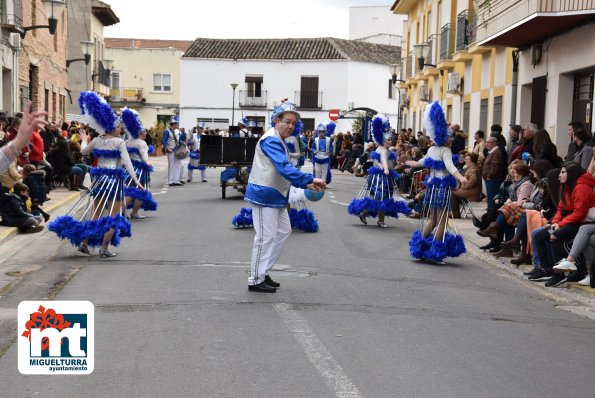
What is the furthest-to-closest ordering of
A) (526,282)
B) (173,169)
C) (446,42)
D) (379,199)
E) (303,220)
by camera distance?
(446,42), (173,169), (379,199), (303,220), (526,282)

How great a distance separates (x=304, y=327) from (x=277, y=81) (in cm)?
6361

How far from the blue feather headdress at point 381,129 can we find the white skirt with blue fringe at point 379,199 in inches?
23.0

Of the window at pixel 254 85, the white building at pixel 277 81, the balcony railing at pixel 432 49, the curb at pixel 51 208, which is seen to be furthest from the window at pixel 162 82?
the curb at pixel 51 208

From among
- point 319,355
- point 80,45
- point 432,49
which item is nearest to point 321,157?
point 432,49

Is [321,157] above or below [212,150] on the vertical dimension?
below

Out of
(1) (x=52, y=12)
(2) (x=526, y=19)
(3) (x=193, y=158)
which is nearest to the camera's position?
(2) (x=526, y=19)

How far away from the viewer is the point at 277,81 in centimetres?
7062

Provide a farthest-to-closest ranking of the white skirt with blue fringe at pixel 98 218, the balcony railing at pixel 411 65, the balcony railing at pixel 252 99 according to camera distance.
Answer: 1. the balcony railing at pixel 252 99
2. the balcony railing at pixel 411 65
3. the white skirt with blue fringe at pixel 98 218

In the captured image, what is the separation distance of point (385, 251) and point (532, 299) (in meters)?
3.67

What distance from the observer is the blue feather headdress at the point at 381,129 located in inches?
672

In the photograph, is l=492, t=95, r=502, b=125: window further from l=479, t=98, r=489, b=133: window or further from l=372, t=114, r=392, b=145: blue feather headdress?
l=372, t=114, r=392, b=145: blue feather headdress

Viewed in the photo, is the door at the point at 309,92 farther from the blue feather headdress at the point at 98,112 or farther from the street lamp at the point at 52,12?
the blue feather headdress at the point at 98,112

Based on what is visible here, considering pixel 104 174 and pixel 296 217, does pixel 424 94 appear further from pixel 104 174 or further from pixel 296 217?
pixel 104 174

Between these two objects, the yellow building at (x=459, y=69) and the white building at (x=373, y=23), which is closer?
the yellow building at (x=459, y=69)
